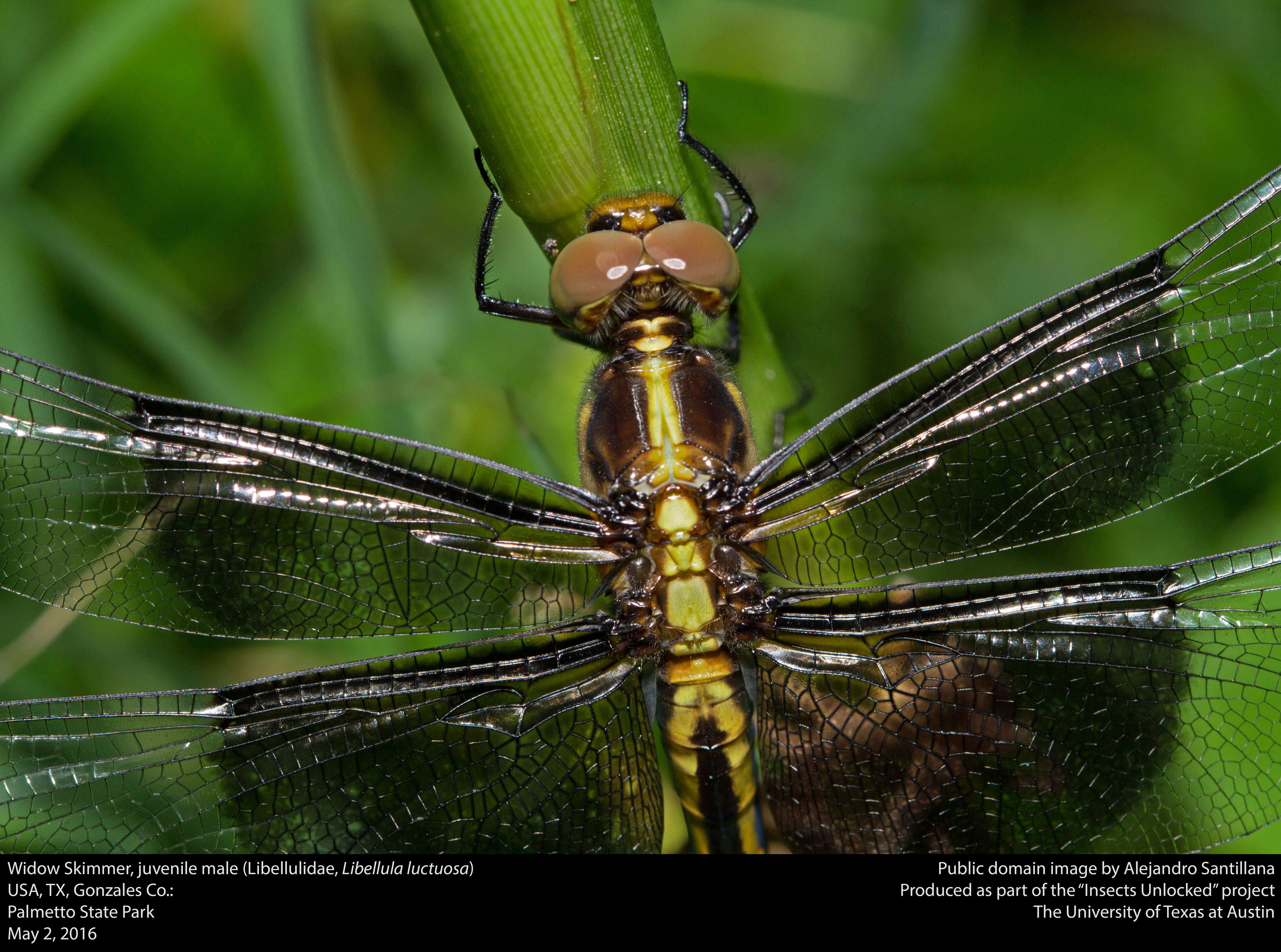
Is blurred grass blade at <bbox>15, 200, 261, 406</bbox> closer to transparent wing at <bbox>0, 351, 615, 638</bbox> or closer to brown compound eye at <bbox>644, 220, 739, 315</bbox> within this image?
transparent wing at <bbox>0, 351, 615, 638</bbox>

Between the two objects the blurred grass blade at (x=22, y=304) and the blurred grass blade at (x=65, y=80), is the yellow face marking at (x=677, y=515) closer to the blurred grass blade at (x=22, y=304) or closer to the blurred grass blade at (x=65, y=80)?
the blurred grass blade at (x=22, y=304)

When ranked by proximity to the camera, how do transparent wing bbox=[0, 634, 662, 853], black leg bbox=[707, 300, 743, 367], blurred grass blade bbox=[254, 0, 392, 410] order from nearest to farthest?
transparent wing bbox=[0, 634, 662, 853]
black leg bbox=[707, 300, 743, 367]
blurred grass blade bbox=[254, 0, 392, 410]

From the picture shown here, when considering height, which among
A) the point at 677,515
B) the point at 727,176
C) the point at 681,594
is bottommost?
the point at 681,594

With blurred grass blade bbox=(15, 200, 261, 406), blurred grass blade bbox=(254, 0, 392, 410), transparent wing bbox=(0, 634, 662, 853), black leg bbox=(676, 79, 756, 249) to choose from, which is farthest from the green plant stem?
blurred grass blade bbox=(15, 200, 261, 406)

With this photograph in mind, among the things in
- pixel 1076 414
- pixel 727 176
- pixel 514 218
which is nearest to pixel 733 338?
pixel 727 176

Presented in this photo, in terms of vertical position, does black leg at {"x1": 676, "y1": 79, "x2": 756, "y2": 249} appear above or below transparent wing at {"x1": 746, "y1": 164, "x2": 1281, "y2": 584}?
above

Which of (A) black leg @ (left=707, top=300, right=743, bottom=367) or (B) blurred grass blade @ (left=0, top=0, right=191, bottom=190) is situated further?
(B) blurred grass blade @ (left=0, top=0, right=191, bottom=190)

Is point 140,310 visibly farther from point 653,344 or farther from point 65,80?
point 653,344

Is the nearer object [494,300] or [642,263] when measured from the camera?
[642,263]

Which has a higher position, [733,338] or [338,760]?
[733,338]
